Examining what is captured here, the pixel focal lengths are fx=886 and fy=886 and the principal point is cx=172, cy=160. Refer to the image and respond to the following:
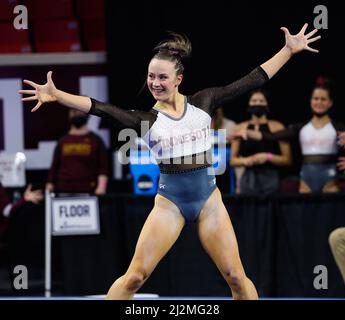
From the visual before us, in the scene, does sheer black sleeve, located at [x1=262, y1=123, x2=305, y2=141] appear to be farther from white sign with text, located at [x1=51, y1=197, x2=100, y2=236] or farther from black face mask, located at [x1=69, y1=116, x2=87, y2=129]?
black face mask, located at [x1=69, y1=116, x2=87, y2=129]

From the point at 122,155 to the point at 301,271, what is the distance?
2150 millimetres

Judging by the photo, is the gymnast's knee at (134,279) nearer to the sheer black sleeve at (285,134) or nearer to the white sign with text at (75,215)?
the white sign with text at (75,215)

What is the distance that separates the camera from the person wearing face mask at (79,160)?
7953mm

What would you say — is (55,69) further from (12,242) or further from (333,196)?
(333,196)

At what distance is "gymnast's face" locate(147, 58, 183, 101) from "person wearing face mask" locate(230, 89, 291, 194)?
231 cm

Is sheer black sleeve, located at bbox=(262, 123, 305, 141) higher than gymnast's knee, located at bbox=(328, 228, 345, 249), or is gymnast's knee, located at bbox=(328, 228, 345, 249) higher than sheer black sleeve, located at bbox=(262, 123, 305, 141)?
sheer black sleeve, located at bbox=(262, 123, 305, 141)

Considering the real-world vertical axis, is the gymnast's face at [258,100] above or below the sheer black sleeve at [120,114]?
above

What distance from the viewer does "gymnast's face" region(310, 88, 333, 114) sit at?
7.23 metres

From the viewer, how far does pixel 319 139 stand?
7273 mm

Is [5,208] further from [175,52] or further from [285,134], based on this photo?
[175,52]

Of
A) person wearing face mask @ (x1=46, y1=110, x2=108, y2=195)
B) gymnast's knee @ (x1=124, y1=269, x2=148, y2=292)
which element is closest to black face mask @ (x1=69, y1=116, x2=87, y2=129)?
person wearing face mask @ (x1=46, y1=110, x2=108, y2=195)

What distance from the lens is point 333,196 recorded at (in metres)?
7.11

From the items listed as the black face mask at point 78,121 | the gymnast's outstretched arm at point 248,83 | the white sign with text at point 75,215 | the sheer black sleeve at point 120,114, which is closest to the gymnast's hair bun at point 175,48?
the gymnast's outstretched arm at point 248,83
